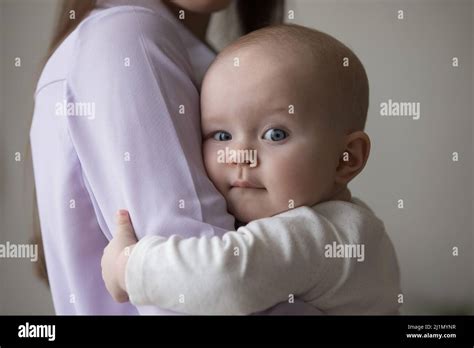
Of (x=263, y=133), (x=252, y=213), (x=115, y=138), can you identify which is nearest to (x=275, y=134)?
(x=263, y=133)

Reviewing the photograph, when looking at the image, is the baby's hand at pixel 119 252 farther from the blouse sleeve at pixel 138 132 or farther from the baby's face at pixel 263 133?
the baby's face at pixel 263 133

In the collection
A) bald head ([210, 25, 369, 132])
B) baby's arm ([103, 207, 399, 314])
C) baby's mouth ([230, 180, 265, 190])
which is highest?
bald head ([210, 25, 369, 132])

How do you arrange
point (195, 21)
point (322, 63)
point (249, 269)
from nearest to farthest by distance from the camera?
point (249, 269) < point (322, 63) < point (195, 21)

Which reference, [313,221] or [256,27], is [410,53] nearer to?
[256,27]

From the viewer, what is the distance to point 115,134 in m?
1.03

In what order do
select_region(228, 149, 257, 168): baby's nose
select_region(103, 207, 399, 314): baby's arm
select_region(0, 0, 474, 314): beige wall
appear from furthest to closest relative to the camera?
1. select_region(0, 0, 474, 314): beige wall
2. select_region(228, 149, 257, 168): baby's nose
3. select_region(103, 207, 399, 314): baby's arm

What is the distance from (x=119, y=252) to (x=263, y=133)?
0.95 ft

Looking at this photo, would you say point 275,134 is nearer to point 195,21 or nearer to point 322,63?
point 322,63

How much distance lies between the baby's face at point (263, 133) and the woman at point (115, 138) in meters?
0.04

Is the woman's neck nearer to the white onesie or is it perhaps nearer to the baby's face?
the baby's face

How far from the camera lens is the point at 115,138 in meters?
1.03

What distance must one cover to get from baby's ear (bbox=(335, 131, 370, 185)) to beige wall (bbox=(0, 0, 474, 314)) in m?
0.07

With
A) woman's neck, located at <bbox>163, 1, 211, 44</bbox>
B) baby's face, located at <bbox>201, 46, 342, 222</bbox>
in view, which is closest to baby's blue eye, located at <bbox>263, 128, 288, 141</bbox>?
baby's face, located at <bbox>201, 46, 342, 222</bbox>

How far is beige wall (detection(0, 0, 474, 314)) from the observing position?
1.28 metres
